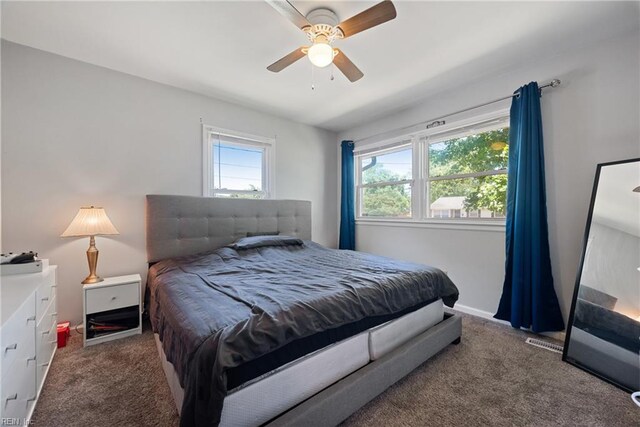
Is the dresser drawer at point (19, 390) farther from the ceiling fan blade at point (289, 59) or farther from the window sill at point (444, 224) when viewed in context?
the window sill at point (444, 224)

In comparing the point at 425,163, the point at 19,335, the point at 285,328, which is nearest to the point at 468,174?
the point at 425,163

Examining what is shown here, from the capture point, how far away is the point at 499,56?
7.84 feet

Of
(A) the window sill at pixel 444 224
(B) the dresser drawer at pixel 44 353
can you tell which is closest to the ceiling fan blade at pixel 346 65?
(A) the window sill at pixel 444 224

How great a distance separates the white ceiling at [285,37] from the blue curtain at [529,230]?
1.76ft

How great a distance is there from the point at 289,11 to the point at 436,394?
8.18 feet

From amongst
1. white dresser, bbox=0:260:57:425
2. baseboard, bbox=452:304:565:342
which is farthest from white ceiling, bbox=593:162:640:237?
white dresser, bbox=0:260:57:425

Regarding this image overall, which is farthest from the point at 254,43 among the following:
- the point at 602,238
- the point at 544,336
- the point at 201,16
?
the point at 544,336

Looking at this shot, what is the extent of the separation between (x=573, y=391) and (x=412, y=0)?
2.78 meters

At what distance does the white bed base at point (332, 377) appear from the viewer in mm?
1139

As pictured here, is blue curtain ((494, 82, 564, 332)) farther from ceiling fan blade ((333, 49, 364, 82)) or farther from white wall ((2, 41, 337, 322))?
white wall ((2, 41, 337, 322))

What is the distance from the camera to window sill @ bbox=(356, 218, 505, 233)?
9.05 feet

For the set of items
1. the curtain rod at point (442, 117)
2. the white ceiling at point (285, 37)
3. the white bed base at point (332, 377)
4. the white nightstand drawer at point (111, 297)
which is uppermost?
the white ceiling at point (285, 37)

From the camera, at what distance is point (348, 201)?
4.27 metres

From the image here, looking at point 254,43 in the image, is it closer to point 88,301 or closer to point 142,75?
point 142,75
